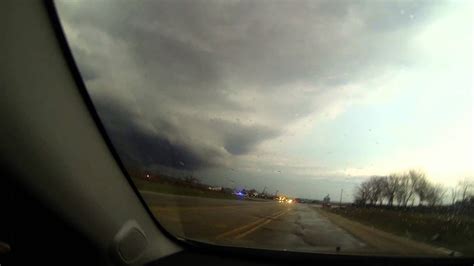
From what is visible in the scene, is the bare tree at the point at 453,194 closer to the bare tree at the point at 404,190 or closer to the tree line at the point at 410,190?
the tree line at the point at 410,190

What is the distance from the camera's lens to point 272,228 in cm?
549

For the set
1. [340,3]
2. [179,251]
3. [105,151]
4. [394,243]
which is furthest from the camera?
[179,251]

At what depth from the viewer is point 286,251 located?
5.05m

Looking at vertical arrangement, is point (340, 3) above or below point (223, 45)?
above

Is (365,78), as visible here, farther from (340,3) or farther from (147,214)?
(147,214)

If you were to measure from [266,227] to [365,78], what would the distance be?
177cm

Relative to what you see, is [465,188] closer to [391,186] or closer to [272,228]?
[391,186]

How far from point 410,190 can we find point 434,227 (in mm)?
401

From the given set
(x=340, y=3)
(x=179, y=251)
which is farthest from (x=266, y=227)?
(x=340, y=3)

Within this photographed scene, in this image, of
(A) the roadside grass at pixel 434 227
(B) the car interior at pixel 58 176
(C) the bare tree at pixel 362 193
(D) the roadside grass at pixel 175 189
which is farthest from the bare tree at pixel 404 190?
(D) the roadside grass at pixel 175 189

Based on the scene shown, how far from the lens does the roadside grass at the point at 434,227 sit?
15.8 ft

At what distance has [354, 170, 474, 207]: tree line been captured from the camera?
15.4ft

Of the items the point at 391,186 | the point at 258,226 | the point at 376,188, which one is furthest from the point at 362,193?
the point at 258,226

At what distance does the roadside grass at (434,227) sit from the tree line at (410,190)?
0.12 m
